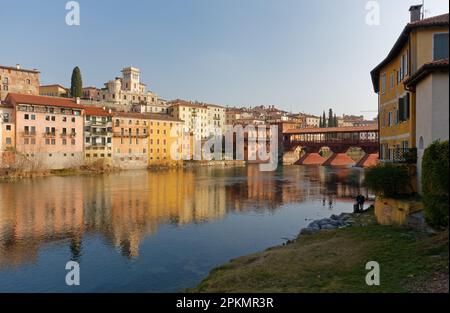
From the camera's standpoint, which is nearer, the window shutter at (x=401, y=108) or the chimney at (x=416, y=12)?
the window shutter at (x=401, y=108)

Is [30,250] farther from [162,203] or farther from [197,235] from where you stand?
[162,203]

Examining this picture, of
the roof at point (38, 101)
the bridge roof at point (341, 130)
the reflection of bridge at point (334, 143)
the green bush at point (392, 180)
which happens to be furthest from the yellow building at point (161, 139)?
the green bush at point (392, 180)

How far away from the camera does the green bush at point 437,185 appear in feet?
31.1

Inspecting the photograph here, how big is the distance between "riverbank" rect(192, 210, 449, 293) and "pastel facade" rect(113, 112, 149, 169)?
66450 millimetres

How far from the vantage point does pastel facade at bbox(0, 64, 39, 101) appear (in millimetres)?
80438

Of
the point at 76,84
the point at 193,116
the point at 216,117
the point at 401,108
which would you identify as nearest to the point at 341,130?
the point at 193,116

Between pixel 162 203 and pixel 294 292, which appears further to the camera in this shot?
pixel 162 203

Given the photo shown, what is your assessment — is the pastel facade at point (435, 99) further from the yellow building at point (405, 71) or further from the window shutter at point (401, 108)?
the window shutter at point (401, 108)

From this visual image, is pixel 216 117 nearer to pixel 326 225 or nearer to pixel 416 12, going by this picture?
pixel 416 12

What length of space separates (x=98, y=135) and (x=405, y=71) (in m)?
63.9
